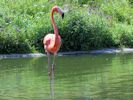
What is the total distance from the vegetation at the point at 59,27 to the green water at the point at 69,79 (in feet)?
7.99

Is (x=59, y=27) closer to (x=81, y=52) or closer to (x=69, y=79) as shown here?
(x=81, y=52)

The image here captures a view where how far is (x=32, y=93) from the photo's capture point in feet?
37.1

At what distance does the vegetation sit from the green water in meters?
2.44

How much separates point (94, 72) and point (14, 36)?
7732 mm

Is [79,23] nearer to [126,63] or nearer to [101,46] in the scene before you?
[101,46]

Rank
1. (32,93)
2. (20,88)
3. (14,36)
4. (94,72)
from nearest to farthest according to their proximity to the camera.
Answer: (32,93), (20,88), (94,72), (14,36)

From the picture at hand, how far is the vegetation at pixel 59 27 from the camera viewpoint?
72.7 ft

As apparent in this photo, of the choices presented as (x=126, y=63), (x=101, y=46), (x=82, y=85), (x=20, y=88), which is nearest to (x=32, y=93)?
(x=20, y=88)

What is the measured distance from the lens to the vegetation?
22.2 metres

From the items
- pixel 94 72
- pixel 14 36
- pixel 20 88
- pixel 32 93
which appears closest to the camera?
pixel 32 93

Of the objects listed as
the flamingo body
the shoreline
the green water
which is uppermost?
the flamingo body

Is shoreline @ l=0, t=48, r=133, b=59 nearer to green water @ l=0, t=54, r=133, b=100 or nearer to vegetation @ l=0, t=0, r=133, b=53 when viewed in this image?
vegetation @ l=0, t=0, r=133, b=53

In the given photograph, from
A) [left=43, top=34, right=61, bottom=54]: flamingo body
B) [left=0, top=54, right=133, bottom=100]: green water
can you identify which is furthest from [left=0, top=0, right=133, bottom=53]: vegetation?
[left=43, top=34, right=61, bottom=54]: flamingo body

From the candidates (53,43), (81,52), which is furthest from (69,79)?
(81,52)
